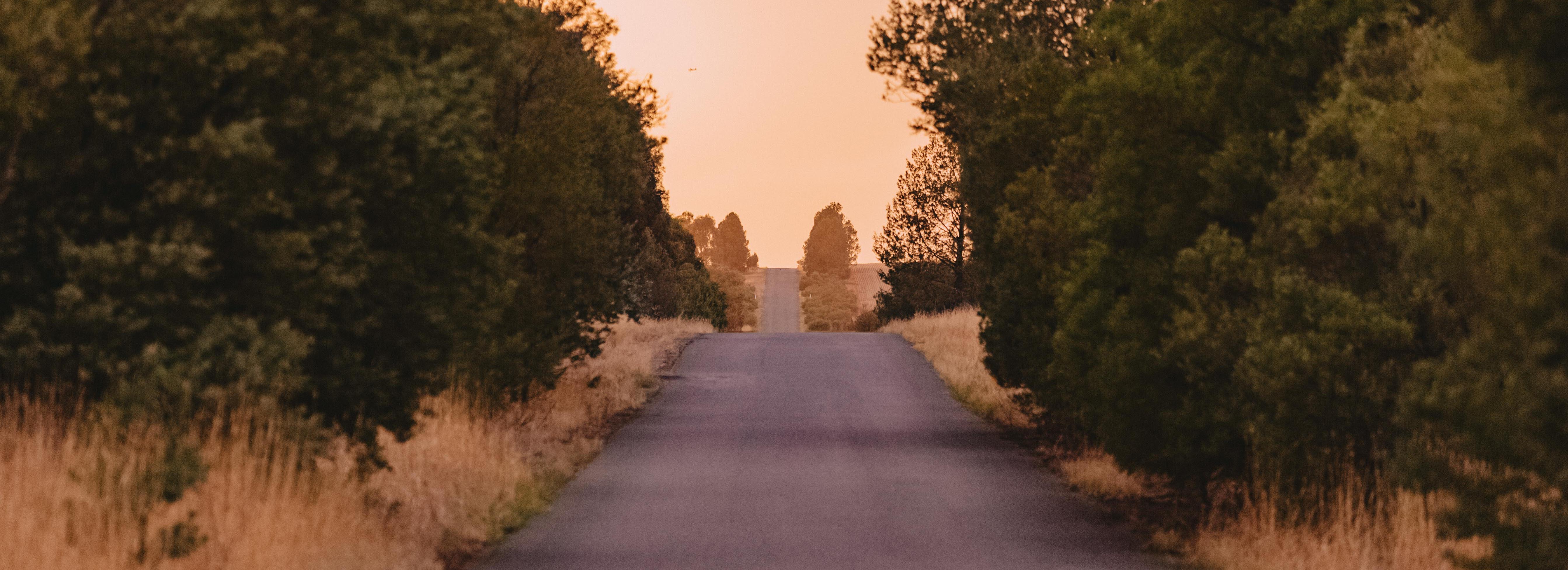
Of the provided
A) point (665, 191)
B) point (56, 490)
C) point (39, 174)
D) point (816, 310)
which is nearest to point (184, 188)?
point (39, 174)

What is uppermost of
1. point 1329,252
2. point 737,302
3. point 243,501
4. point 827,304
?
point 827,304

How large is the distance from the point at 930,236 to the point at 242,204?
1871 inches

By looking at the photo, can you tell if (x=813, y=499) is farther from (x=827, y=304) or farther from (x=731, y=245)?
(x=731, y=245)

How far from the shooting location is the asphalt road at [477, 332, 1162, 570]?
13758mm

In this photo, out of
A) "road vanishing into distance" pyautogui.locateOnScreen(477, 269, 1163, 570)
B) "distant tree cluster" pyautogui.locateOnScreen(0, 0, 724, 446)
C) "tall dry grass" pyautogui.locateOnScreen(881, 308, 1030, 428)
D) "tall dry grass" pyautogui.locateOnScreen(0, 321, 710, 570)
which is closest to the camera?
"tall dry grass" pyautogui.locateOnScreen(0, 321, 710, 570)

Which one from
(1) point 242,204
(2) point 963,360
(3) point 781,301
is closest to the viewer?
(1) point 242,204

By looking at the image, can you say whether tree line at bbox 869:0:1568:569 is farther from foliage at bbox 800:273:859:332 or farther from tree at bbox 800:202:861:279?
tree at bbox 800:202:861:279

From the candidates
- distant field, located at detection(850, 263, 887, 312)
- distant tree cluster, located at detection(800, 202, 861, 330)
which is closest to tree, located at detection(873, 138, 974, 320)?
distant field, located at detection(850, 263, 887, 312)

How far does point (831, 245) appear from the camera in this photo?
184 m

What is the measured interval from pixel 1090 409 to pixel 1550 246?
1125 centimetres

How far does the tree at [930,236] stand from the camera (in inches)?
2188

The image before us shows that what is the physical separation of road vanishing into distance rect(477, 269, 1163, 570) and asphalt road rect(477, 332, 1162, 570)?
35mm

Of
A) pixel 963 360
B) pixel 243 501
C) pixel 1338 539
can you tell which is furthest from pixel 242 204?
pixel 963 360

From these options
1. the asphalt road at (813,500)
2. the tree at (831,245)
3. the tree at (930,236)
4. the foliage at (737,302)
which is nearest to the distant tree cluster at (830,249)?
the tree at (831,245)
